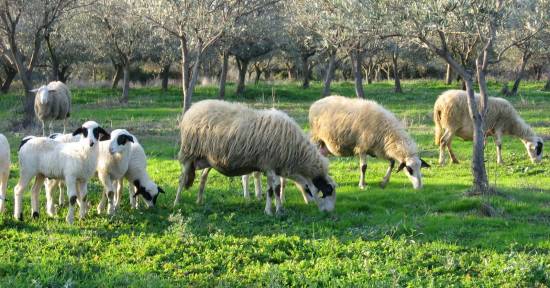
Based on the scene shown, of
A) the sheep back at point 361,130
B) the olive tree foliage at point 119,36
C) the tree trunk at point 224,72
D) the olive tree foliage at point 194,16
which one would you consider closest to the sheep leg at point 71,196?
the sheep back at point 361,130

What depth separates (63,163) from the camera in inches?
381

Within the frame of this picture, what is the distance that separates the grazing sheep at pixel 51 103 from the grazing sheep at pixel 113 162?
10.0m

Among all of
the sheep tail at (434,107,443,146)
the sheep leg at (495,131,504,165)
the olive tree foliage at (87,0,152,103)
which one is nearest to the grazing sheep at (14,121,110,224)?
the sheep tail at (434,107,443,146)

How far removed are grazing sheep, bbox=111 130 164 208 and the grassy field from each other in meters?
0.24

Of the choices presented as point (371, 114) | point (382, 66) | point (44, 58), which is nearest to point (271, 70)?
point (382, 66)

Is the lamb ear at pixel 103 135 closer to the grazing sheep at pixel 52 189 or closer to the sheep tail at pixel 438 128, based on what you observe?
the grazing sheep at pixel 52 189

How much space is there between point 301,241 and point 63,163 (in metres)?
4.05

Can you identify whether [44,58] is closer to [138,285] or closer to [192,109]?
[192,109]

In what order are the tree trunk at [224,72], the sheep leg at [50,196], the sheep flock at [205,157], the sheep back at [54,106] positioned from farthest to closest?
the tree trunk at [224,72], the sheep back at [54,106], the sheep leg at [50,196], the sheep flock at [205,157]

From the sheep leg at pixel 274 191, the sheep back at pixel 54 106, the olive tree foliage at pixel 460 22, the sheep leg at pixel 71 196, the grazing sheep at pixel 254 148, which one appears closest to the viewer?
the sheep leg at pixel 71 196

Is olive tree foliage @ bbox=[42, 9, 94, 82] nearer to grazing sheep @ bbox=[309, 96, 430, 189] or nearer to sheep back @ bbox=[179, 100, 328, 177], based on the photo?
grazing sheep @ bbox=[309, 96, 430, 189]

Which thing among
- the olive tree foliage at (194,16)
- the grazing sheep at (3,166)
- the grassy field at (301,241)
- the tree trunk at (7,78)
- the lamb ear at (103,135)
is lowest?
the grassy field at (301,241)

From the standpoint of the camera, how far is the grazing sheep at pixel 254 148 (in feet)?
34.5

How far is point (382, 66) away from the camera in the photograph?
218 ft
